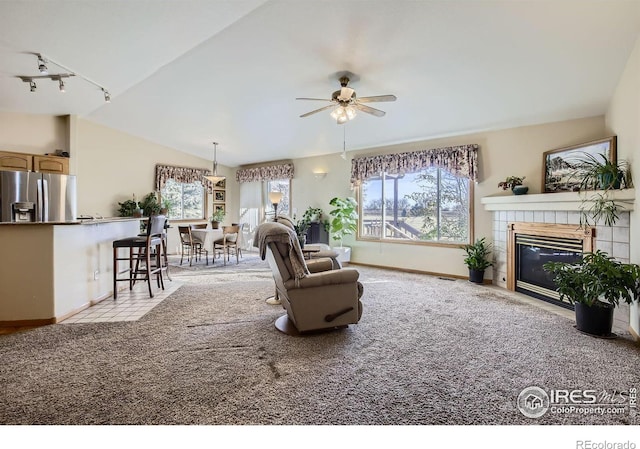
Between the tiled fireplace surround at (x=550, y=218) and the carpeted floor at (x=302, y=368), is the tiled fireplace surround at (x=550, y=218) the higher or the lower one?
the higher one

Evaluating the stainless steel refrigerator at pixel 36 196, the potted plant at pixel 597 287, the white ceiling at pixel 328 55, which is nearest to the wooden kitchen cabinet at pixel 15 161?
the stainless steel refrigerator at pixel 36 196

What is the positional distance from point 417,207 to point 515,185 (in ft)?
5.73

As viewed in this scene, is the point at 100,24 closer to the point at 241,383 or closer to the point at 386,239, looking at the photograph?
the point at 241,383

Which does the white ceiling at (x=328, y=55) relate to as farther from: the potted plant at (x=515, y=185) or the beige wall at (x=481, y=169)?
the potted plant at (x=515, y=185)

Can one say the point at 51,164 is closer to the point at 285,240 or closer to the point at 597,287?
the point at 285,240

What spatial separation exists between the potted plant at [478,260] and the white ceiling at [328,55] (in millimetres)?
1887

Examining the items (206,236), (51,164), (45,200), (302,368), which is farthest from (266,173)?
(302,368)

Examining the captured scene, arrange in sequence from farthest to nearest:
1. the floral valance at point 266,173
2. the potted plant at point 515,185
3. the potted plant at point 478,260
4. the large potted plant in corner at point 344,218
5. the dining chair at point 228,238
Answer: the floral valance at point 266,173 → the dining chair at point 228,238 → the large potted plant in corner at point 344,218 → the potted plant at point 478,260 → the potted plant at point 515,185

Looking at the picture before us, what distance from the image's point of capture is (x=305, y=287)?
2.83m

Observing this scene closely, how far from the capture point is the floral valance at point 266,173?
26.5 ft
